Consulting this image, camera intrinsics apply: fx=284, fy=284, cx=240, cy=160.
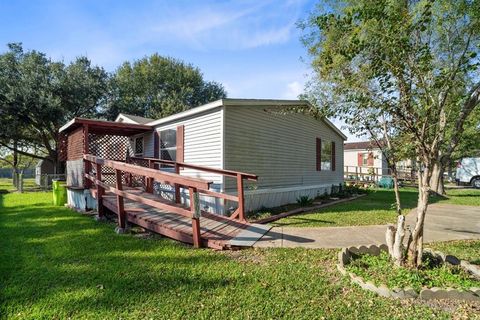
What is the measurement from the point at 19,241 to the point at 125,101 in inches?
851

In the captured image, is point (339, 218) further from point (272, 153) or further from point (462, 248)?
point (272, 153)

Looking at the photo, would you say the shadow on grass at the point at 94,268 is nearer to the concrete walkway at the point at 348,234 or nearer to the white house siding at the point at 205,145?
the concrete walkway at the point at 348,234

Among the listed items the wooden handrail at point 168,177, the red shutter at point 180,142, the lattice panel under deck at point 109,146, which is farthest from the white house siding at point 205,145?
the lattice panel under deck at point 109,146

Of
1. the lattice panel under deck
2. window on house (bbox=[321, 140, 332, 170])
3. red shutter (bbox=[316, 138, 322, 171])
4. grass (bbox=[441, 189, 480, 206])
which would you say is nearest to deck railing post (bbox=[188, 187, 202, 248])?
the lattice panel under deck

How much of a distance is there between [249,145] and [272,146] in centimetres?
115

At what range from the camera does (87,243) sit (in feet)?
16.5

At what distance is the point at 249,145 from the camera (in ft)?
27.1

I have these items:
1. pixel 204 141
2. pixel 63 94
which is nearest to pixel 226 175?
pixel 204 141

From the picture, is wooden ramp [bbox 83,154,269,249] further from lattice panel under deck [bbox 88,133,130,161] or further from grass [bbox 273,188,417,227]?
lattice panel under deck [bbox 88,133,130,161]

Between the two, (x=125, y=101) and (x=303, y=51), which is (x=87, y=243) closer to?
(x=303, y=51)

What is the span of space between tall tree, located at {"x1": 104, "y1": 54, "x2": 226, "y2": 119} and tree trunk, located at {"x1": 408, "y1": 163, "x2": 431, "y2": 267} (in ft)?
79.3

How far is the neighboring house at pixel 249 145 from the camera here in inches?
305

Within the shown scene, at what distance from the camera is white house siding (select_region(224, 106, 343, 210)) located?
788cm

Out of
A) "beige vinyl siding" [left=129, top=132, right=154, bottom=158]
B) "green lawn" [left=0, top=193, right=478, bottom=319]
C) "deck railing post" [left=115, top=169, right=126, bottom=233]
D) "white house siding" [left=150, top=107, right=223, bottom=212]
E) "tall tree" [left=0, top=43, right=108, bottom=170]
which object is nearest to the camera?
"green lawn" [left=0, top=193, right=478, bottom=319]
